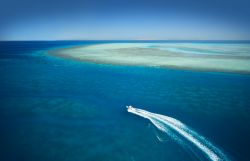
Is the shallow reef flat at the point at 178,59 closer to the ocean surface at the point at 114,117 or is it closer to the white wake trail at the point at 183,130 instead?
the ocean surface at the point at 114,117

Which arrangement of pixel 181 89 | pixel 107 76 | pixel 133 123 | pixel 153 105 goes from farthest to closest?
pixel 107 76 → pixel 181 89 → pixel 153 105 → pixel 133 123

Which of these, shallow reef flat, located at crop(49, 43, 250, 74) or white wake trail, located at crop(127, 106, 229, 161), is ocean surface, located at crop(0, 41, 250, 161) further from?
shallow reef flat, located at crop(49, 43, 250, 74)

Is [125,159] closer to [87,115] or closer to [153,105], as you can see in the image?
[87,115]

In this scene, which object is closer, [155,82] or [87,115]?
[87,115]

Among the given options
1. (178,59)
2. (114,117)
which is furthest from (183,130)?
(178,59)

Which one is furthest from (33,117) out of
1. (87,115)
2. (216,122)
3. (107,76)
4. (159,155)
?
(107,76)

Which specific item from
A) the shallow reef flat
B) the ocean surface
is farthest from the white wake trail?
the shallow reef flat
